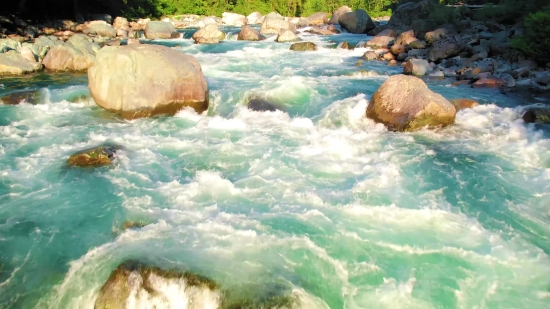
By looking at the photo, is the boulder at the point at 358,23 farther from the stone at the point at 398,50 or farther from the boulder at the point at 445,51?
the boulder at the point at 445,51

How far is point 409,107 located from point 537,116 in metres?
3.40

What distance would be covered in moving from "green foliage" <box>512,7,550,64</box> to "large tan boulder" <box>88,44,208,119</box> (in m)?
12.7

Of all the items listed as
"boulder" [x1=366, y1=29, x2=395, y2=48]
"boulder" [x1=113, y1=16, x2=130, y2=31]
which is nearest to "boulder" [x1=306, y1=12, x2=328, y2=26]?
"boulder" [x1=366, y1=29, x2=395, y2=48]

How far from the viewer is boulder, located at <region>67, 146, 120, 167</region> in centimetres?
737

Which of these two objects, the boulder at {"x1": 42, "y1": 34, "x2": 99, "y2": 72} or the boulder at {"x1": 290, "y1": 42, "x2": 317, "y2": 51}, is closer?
the boulder at {"x1": 42, "y1": 34, "x2": 99, "y2": 72}

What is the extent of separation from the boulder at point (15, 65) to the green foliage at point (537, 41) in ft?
60.1

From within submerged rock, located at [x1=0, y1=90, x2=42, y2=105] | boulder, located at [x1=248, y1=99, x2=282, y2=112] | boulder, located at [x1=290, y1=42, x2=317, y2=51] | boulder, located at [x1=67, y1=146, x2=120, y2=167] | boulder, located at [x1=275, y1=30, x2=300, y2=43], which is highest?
boulder, located at [x1=275, y1=30, x2=300, y2=43]

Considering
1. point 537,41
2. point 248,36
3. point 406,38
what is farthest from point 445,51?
point 248,36

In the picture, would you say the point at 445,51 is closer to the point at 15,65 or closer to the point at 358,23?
the point at 358,23

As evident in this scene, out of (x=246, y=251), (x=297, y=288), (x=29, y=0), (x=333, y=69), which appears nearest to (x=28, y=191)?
(x=246, y=251)

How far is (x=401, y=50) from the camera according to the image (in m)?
19.3

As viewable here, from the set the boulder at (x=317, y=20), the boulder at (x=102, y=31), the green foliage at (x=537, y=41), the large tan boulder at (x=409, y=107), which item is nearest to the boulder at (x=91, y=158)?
the large tan boulder at (x=409, y=107)

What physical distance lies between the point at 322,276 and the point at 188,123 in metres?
6.20

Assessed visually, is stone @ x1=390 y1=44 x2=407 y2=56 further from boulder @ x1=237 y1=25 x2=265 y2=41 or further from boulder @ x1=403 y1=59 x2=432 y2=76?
boulder @ x1=237 y1=25 x2=265 y2=41
